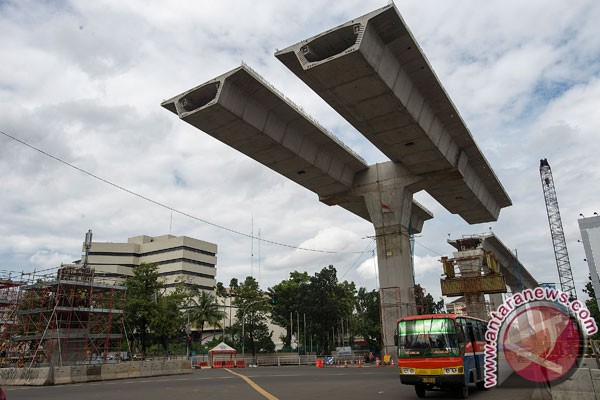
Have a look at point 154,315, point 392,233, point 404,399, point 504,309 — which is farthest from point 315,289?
point 504,309

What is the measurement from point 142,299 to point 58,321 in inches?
523

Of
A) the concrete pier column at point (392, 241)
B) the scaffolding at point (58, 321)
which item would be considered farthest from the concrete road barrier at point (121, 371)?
the concrete pier column at point (392, 241)

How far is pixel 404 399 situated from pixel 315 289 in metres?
46.8

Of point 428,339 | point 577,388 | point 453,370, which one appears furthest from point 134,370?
point 577,388

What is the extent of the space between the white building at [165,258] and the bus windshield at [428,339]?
91980 millimetres

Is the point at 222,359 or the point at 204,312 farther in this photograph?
the point at 204,312

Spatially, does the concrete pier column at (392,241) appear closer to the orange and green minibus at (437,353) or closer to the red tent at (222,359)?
the orange and green minibus at (437,353)

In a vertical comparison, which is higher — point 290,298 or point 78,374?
point 290,298

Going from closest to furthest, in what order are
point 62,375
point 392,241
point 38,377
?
1. point 38,377
2. point 62,375
3. point 392,241

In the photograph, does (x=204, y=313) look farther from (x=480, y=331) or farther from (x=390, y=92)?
(x=480, y=331)

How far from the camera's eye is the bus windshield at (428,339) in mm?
12922

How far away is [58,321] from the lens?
32.0 metres

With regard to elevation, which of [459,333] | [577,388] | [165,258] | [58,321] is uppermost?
[165,258]

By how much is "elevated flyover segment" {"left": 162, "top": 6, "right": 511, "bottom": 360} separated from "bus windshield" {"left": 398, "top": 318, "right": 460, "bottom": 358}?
432 inches
